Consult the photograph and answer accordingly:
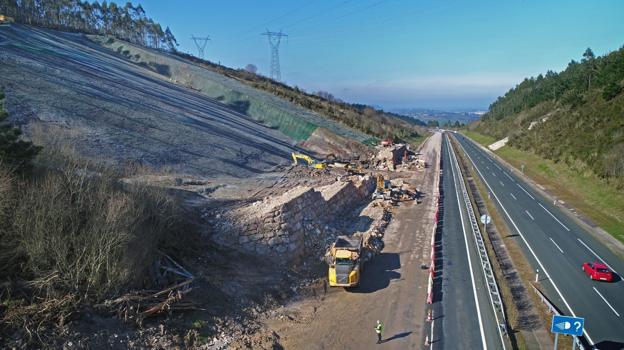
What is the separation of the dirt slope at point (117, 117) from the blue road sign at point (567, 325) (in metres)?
26.5

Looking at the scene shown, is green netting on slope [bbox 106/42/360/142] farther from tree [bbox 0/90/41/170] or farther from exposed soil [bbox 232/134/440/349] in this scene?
tree [bbox 0/90/41/170]

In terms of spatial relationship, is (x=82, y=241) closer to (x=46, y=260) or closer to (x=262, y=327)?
(x=46, y=260)

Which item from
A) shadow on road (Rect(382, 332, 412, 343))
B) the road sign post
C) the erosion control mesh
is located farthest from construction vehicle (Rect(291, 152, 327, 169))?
the road sign post

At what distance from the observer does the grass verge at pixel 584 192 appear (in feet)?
108

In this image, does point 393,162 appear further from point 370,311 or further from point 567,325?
point 567,325

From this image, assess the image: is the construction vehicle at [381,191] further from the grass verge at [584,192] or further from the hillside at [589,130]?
the hillside at [589,130]

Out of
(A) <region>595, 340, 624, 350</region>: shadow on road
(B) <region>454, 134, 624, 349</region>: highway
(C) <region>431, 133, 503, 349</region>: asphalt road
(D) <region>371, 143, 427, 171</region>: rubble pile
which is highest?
(D) <region>371, 143, 427, 171</region>: rubble pile

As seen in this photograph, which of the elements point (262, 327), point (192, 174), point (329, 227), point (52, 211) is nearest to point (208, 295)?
point (262, 327)

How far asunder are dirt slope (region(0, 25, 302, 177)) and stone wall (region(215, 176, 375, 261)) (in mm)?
11524

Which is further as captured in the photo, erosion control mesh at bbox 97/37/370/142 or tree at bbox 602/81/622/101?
erosion control mesh at bbox 97/37/370/142

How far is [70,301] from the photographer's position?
558 inches

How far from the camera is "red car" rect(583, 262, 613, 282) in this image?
72.5 ft

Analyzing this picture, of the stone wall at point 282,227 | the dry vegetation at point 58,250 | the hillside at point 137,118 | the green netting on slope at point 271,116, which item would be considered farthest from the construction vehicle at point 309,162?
the dry vegetation at point 58,250

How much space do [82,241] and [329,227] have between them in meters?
15.8
